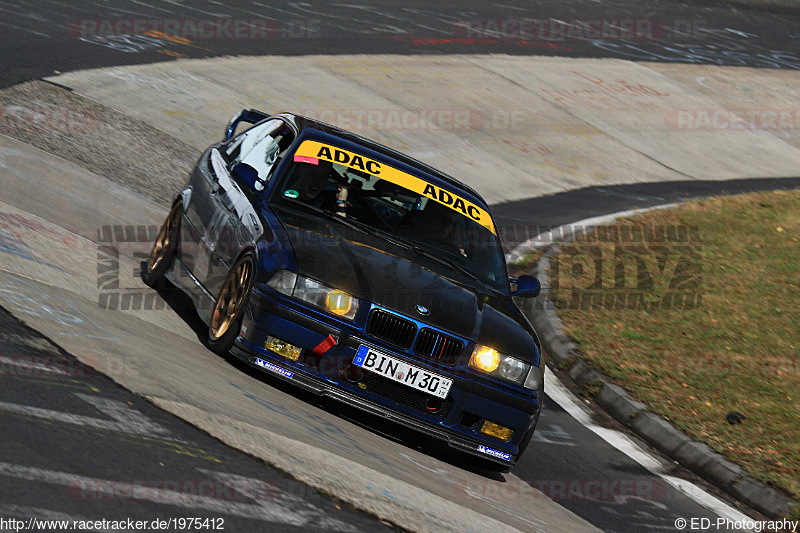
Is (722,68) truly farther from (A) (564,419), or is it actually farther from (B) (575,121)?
(A) (564,419)

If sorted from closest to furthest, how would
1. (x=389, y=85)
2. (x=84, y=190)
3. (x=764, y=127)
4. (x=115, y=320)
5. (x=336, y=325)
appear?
1. (x=336, y=325)
2. (x=115, y=320)
3. (x=84, y=190)
4. (x=389, y=85)
5. (x=764, y=127)

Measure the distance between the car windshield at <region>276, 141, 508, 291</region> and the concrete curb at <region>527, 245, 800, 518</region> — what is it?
1.88 meters

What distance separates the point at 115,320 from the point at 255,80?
→ 34.8ft

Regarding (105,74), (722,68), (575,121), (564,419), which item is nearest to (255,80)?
(105,74)

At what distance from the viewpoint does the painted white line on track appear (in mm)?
7062

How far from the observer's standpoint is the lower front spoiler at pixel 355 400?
5863 mm

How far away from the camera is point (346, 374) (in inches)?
232

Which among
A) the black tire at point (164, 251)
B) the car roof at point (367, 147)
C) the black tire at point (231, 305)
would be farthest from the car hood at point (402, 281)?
the black tire at point (164, 251)

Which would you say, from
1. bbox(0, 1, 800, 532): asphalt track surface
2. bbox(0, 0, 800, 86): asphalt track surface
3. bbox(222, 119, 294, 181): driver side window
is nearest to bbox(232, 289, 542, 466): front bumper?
bbox(0, 1, 800, 532): asphalt track surface

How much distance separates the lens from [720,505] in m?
7.11
